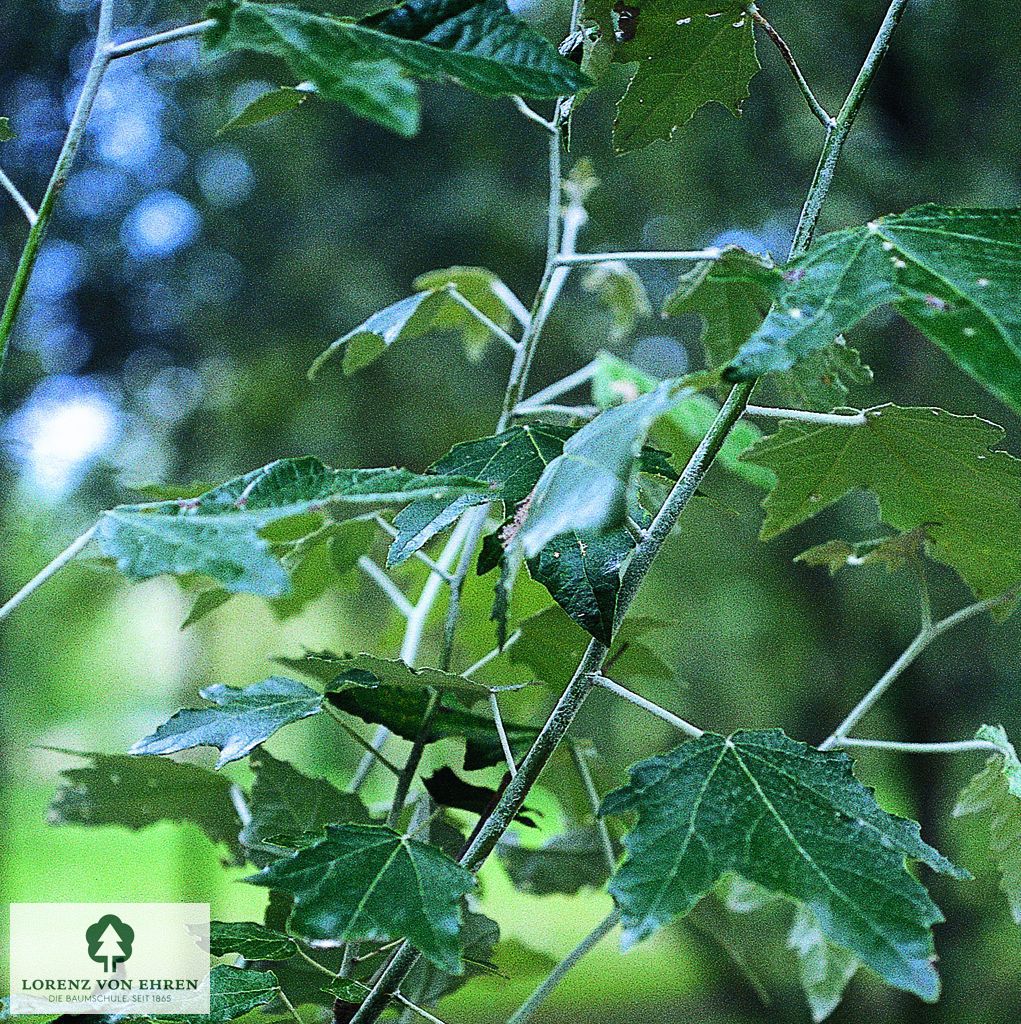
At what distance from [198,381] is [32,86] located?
0.47 m

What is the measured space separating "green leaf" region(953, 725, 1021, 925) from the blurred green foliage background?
89 centimetres

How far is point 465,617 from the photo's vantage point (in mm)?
474

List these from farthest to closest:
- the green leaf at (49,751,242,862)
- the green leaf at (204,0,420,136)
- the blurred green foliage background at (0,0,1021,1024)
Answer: the blurred green foliage background at (0,0,1021,1024)
the green leaf at (49,751,242,862)
the green leaf at (204,0,420,136)

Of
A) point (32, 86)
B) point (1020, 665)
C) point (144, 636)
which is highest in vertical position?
point (32, 86)

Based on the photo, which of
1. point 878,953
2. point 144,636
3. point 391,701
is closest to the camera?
point 878,953

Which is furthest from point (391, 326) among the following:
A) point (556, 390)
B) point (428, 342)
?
point (428, 342)

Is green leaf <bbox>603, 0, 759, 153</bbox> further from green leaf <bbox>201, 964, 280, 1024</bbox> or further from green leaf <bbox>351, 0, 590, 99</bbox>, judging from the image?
green leaf <bbox>201, 964, 280, 1024</bbox>

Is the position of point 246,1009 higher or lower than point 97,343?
higher

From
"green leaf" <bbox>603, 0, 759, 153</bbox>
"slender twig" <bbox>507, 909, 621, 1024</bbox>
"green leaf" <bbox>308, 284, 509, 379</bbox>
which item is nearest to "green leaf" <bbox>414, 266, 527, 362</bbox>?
"green leaf" <bbox>308, 284, 509, 379</bbox>

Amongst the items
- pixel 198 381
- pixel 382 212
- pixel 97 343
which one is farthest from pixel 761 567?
pixel 97 343

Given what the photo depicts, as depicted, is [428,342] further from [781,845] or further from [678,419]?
[781,845]

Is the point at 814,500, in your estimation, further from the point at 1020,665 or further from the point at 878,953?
the point at 1020,665

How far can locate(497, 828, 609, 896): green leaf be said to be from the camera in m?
0.46

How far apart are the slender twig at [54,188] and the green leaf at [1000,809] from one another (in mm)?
289
